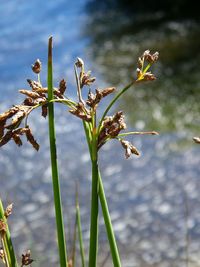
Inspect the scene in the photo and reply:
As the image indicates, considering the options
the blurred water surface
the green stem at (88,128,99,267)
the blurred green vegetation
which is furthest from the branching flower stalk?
the blurred green vegetation

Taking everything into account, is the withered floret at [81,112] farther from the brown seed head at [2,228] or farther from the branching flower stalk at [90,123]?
the brown seed head at [2,228]

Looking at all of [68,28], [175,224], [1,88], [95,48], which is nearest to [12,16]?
[68,28]

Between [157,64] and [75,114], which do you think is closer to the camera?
[75,114]

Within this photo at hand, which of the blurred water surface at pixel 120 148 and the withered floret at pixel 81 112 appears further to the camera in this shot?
the blurred water surface at pixel 120 148

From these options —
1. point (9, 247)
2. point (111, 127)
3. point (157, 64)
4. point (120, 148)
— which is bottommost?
point (9, 247)

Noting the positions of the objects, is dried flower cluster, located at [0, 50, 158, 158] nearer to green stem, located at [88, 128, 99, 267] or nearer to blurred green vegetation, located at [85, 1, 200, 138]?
green stem, located at [88, 128, 99, 267]

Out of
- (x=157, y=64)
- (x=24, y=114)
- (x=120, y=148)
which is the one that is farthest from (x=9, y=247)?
(x=157, y=64)

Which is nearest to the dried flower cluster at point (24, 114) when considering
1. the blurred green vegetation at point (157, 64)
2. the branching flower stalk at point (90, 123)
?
the branching flower stalk at point (90, 123)

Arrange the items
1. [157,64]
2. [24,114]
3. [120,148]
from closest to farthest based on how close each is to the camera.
Answer: 1. [24,114]
2. [120,148]
3. [157,64]

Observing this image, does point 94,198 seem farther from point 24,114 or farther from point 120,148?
point 120,148

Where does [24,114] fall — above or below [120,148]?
below
